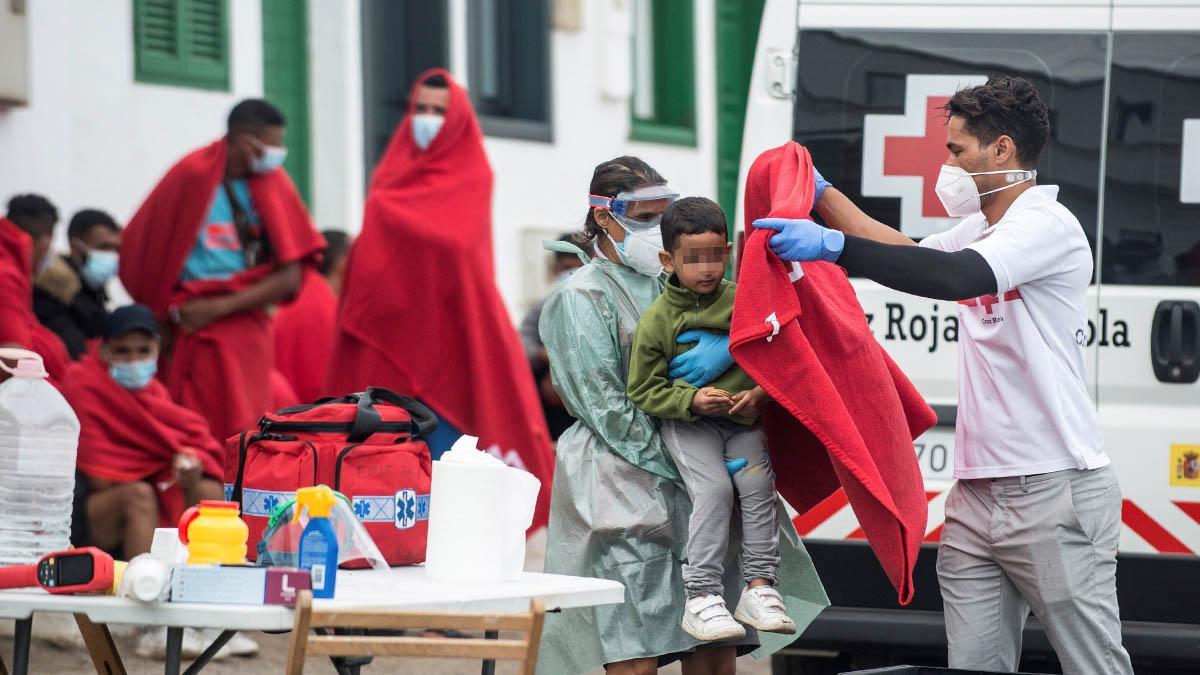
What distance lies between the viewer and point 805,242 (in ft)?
13.9

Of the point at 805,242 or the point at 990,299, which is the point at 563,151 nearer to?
the point at 990,299

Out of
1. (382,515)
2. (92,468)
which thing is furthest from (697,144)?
(382,515)

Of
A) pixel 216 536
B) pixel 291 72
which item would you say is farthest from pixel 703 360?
pixel 291 72

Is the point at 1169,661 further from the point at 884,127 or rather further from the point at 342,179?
the point at 342,179

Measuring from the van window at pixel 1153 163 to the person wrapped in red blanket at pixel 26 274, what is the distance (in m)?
3.59

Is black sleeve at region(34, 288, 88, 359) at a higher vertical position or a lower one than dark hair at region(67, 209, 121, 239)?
lower

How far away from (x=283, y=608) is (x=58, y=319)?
421cm

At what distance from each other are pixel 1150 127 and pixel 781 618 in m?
2.02

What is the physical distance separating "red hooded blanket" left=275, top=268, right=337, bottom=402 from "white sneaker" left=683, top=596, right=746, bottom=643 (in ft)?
16.3

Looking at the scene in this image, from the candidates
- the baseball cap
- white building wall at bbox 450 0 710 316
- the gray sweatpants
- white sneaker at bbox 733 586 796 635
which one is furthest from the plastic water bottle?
white building wall at bbox 450 0 710 316

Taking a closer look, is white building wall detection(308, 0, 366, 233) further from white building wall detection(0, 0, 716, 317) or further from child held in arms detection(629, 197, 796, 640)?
child held in arms detection(629, 197, 796, 640)

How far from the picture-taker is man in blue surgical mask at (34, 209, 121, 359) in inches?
301

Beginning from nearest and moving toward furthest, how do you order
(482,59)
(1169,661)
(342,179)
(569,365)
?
(569,365) < (1169,661) < (342,179) < (482,59)

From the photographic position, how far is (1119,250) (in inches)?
224
